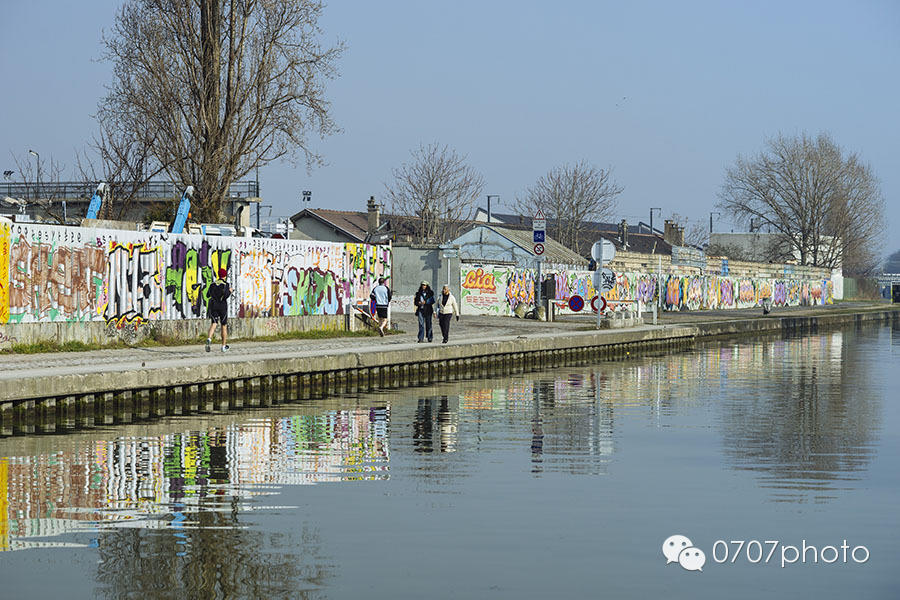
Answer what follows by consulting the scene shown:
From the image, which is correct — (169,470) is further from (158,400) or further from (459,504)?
(158,400)

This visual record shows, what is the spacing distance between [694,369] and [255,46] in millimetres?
18435

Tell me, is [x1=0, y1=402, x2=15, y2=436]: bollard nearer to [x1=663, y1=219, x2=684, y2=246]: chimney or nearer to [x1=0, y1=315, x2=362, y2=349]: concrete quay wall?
[x1=0, y1=315, x2=362, y2=349]: concrete quay wall


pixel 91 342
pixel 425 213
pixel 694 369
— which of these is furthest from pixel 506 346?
pixel 425 213

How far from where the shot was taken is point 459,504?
498 inches

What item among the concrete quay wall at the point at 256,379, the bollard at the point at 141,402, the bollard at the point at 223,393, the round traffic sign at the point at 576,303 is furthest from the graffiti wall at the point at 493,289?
the bollard at the point at 141,402

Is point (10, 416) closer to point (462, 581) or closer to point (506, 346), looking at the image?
point (462, 581)

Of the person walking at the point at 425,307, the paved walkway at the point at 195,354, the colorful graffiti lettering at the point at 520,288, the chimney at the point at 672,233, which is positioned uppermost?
the chimney at the point at 672,233

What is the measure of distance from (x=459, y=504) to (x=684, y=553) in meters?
2.77

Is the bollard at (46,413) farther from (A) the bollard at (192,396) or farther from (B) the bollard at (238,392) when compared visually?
(B) the bollard at (238,392)

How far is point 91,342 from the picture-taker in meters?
27.7

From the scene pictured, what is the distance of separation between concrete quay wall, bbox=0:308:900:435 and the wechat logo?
1041 centimetres

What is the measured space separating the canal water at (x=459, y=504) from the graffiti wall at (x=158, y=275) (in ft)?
23.6

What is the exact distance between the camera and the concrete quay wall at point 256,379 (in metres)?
19.5

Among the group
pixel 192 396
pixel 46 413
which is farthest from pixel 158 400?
pixel 46 413
